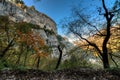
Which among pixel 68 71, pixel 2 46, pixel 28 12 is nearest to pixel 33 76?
pixel 68 71

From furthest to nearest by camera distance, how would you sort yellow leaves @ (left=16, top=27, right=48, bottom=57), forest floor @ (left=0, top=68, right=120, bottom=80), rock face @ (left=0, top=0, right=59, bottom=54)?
rock face @ (left=0, top=0, right=59, bottom=54) → yellow leaves @ (left=16, top=27, right=48, bottom=57) → forest floor @ (left=0, top=68, right=120, bottom=80)

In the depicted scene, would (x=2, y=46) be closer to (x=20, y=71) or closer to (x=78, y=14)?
(x=78, y=14)

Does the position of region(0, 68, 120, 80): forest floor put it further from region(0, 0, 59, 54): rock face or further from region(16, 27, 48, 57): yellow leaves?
region(0, 0, 59, 54): rock face

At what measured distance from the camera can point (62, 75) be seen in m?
10.3

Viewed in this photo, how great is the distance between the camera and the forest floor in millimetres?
10180

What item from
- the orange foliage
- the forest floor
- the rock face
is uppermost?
the rock face

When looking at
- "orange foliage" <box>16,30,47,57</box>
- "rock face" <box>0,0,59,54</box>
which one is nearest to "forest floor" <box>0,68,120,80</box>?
"orange foliage" <box>16,30,47,57</box>

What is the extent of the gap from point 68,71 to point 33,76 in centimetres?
161

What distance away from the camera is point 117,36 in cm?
1591

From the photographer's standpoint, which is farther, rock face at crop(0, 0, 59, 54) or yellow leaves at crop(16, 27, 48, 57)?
rock face at crop(0, 0, 59, 54)

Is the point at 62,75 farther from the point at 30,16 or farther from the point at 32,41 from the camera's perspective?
the point at 30,16

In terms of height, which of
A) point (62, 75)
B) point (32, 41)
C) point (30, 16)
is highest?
point (30, 16)

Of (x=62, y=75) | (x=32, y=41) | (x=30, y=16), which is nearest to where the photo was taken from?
(x=62, y=75)

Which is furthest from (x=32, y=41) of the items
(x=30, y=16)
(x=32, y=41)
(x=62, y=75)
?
(x=30, y=16)
